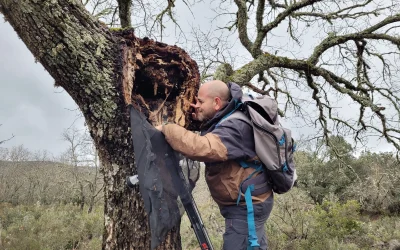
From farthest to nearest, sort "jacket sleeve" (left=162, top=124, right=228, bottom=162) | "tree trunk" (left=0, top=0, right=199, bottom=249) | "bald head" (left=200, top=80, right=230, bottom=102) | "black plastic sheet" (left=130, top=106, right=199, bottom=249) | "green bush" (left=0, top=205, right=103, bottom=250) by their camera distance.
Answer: "green bush" (left=0, top=205, right=103, bottom=250) → "bald head" (left=200, top=80, right=230, bottom=102) → "tree trunk" (left=0, top=0, right=199, bottom=249) → "black plastic sheet" (left=130, top=106, right=199, bottom=249) → "jacket sleeve" (left=162, top=124, right=228, bottom=162)

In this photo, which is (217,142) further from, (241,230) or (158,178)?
(241,230)

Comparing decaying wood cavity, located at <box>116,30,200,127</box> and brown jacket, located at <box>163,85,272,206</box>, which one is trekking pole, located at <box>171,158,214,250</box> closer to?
brown jacket, located at <box>163,85,272,206</box>

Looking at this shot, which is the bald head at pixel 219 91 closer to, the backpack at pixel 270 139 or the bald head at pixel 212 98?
the bald head at pixel 212 98

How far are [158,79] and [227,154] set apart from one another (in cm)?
108

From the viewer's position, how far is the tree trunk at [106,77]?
8.27ft

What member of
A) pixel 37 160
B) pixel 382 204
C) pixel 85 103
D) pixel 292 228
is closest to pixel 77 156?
pixel 37 160

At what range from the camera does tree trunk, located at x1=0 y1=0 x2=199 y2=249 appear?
2.52m

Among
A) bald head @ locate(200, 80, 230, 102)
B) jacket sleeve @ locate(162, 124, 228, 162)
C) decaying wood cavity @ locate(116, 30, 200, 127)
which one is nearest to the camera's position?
jacket sleeve @ locate(162, 124, 228, 162)

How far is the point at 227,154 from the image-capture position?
229cm

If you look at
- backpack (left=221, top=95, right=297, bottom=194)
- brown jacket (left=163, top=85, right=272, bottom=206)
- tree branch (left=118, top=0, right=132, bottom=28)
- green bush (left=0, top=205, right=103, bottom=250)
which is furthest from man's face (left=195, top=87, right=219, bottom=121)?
green bush (left=0, top=205, right=103, bottom=250)

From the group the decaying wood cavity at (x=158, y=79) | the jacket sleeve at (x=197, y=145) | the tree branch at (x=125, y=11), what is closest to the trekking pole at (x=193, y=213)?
the jacket sleeve at (x=197, y=145)

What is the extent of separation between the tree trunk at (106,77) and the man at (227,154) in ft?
1.61

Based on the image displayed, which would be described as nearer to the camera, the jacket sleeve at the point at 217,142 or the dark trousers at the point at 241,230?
the jacket sleeve at the point at 217,142

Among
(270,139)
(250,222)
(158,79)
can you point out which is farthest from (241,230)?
(158,79)
